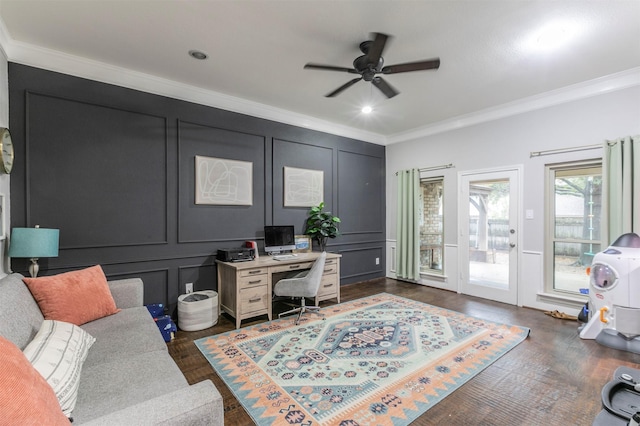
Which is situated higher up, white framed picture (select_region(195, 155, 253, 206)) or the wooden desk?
white framed picture (select_region(195, 155, 253, 206))

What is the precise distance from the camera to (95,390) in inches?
55.2

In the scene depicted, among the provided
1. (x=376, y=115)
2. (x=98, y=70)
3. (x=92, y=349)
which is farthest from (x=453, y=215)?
(x=98, y=70)

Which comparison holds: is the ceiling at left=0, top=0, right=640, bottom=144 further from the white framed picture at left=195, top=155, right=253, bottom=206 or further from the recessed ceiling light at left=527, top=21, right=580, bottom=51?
the white framed picture at left=195, top=155, right=253, bottom=206

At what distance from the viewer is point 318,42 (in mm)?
2668

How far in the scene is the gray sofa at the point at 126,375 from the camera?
3.33 feet

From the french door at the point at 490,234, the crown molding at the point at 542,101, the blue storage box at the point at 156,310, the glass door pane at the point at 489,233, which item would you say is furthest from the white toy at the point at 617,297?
the blue storage box at the point at 156,310

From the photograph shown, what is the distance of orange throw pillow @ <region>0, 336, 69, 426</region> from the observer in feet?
2.50

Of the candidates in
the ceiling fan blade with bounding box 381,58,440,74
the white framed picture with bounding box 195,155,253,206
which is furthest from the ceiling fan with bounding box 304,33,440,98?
the white framed picture with bounding box 195,155,253,206

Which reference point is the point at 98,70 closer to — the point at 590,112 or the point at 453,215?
the point at 453,215

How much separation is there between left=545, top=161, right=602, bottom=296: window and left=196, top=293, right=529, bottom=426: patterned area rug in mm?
1260

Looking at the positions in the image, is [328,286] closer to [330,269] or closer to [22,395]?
[330,269]

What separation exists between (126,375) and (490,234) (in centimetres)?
474

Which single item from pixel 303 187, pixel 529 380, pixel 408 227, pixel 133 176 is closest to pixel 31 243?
pixel 133 176

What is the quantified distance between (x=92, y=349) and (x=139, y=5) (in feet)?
8.18
